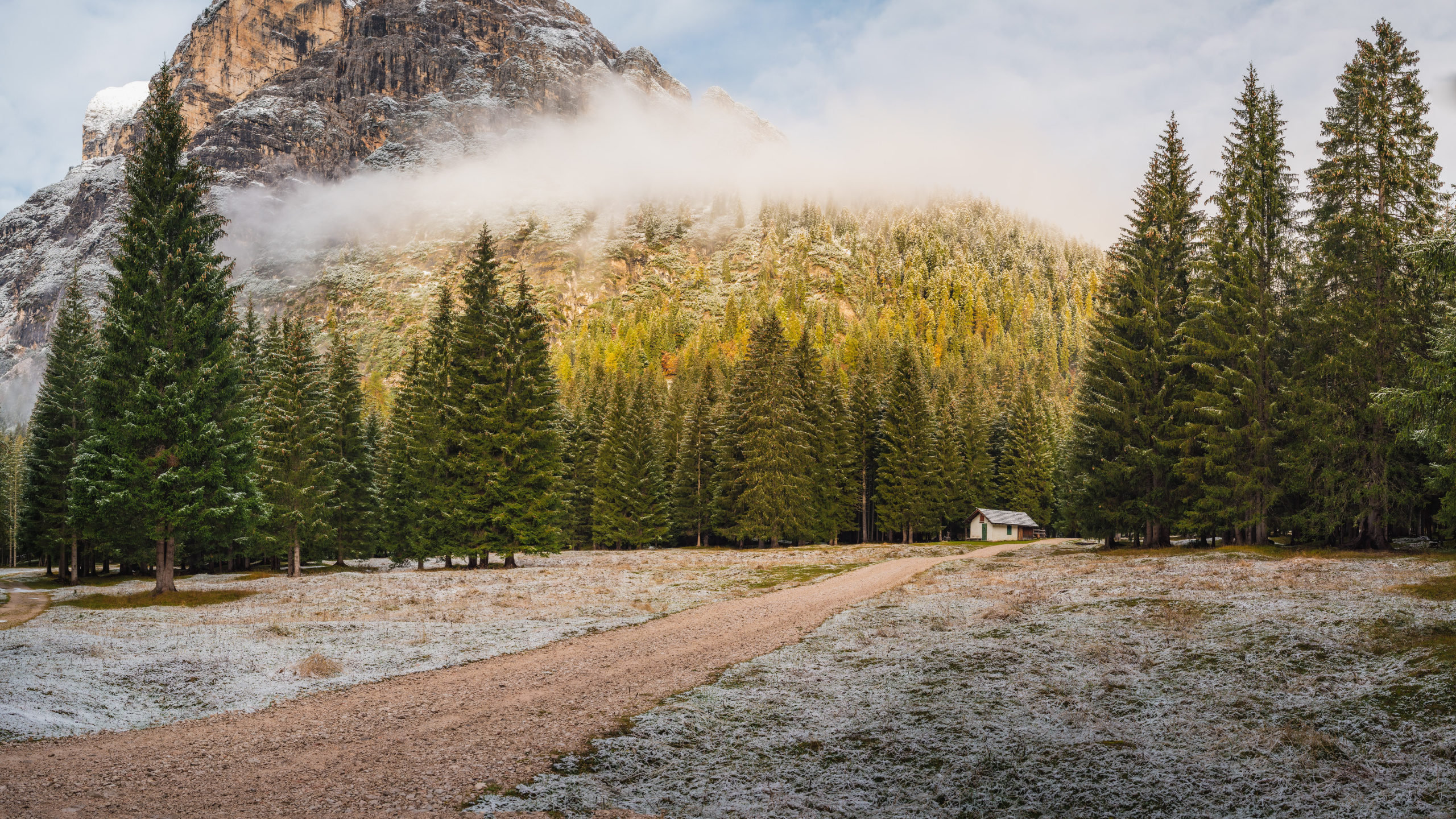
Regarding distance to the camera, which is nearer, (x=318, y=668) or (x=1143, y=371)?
(x=318, y=668)

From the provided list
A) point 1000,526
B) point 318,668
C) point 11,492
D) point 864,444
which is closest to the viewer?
point 318,668

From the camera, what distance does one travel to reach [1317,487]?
30969mm

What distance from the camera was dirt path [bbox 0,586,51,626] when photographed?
71.5ft

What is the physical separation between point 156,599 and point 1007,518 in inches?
2588

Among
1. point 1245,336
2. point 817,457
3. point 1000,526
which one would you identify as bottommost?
point 1000,526

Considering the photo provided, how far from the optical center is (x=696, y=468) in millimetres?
67125

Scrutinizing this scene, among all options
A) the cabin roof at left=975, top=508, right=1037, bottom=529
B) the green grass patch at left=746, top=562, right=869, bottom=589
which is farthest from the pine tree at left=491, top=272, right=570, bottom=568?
the cabin roof at left=975, top=508, right=1037, bottom=529

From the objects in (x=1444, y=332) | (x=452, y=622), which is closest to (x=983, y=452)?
(x=1444, y=332)

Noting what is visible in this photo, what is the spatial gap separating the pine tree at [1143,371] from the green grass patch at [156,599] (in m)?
38.5

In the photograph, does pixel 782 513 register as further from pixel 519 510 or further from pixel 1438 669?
pixel 1438 669

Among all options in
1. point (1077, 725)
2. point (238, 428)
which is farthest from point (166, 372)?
point (1077, 725)

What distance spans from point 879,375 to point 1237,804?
9552 cm

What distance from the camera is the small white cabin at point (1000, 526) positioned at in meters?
71.1

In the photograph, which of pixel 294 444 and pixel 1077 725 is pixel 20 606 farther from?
pixel 1077 725
